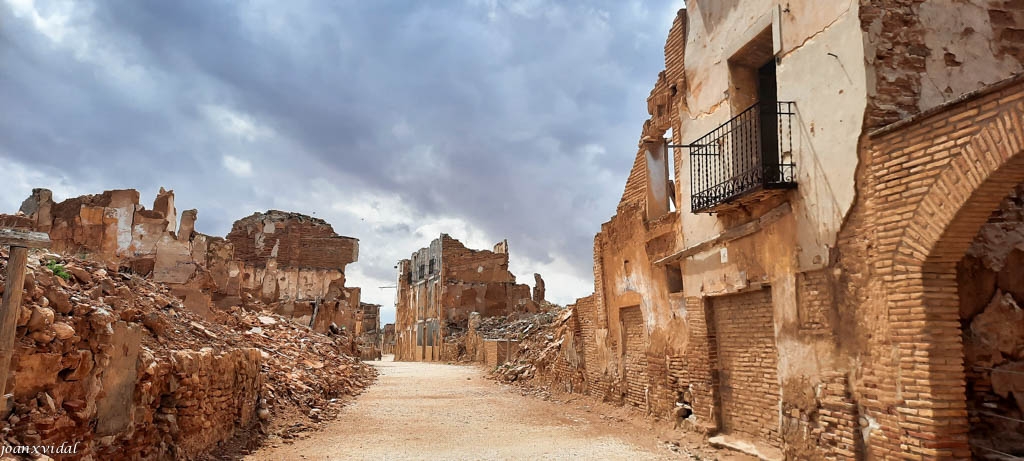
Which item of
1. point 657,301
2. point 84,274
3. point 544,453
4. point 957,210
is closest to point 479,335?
point 657,301

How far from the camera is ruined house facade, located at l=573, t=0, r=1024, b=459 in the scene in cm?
553

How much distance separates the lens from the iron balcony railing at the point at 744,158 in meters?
7.64

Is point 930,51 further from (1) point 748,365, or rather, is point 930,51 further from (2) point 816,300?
(1) point 748,365

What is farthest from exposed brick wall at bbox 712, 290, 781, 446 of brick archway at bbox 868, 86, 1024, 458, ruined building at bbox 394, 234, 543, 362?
ruined building at bbox 394, 234, 543, 362

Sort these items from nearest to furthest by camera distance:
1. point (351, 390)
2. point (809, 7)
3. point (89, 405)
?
1. point (89, 405)
2. point (809, 7)
3. point (351, 390)

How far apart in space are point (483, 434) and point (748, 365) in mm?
4310

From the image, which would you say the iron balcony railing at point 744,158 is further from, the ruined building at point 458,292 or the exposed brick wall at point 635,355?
the ruined building at point 458,292

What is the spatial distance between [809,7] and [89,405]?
8402 millimetres

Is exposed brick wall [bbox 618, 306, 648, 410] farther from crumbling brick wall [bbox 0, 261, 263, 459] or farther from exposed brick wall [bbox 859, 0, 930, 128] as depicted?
crumbling brick wall [bbox 0, 261, 263, 459]

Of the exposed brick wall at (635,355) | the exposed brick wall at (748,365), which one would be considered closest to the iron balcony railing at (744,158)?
the exposed brick wall at (748,365)

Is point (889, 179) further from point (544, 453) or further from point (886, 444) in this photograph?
point (544, 453)

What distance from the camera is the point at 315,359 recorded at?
53.0 feet

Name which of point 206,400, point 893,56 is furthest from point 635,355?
point 206,400

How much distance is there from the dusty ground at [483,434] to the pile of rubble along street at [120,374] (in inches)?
38.8
